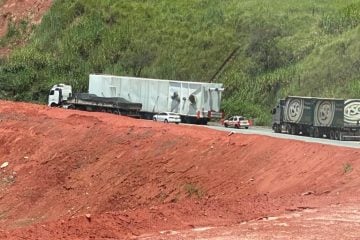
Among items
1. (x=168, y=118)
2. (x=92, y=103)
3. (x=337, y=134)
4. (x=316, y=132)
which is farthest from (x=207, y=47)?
(x=337, y=134)

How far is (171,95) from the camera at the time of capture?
54.8 meters

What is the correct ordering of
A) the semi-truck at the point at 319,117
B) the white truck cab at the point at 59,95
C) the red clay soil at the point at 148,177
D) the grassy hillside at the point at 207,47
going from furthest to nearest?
1. the white truck cab at the point at 59,95
2. the grassy hillside at the point at 207,47
3. the semi-truck at the point at 319,117
4. the red clay soil at the point at 148,177

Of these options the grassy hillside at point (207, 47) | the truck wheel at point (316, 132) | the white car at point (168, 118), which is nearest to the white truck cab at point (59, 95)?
the grassy hillside at point (207, 47)

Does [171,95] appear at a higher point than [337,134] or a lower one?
higher

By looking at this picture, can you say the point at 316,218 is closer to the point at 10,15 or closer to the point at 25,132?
the point at 25,132

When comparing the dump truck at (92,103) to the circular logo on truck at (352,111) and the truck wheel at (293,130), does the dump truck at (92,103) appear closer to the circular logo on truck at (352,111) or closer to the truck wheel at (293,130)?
the truck wheel at (293,130)

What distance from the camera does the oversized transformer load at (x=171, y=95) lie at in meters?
53.2

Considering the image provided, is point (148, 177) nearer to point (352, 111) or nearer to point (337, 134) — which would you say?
point (337, 134)

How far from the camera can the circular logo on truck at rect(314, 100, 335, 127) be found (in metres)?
42.3

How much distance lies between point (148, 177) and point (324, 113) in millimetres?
17575

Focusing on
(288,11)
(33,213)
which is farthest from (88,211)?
(288,11)

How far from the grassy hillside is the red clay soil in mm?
20304

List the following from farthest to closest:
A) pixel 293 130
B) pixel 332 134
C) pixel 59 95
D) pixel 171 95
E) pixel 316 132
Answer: pixel 59 95 → pixel 171 95 → pixel 293 130 → pixel 316 132 → pixel 332 134

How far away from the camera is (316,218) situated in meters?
15.1
